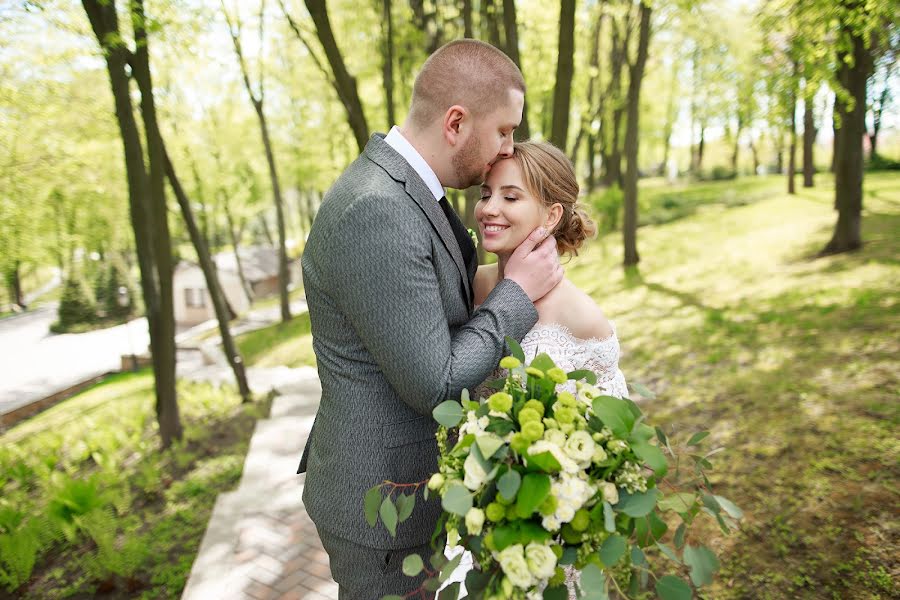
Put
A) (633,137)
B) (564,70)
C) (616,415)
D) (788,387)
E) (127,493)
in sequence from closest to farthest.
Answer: (616,415) → (564,70) → (788,387) → (127,493) → (633,137)

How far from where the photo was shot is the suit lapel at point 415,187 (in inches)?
74.2

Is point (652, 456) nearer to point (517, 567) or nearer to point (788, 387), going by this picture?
point (517, 567)

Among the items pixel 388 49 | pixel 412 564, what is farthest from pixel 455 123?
pixel 388 49

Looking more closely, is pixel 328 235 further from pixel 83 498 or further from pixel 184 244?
pixel 184 244

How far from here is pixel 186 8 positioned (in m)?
8.03

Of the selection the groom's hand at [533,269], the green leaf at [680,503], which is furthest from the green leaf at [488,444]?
the groom's hand at [533,269]

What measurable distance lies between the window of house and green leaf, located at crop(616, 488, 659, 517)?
4140cm

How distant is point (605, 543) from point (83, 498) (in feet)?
16.9

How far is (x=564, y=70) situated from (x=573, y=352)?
3903 mm

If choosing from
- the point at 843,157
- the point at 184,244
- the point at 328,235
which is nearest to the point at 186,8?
the point at 328,235

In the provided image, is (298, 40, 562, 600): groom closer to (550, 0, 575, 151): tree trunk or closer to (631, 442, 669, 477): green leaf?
(631, 442, 669, 477): green leaf

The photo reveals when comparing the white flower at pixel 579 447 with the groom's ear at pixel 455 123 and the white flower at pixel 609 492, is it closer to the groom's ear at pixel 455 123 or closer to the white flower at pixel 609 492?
the white flower at pixel 609 492

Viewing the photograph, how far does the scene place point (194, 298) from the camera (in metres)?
39.9

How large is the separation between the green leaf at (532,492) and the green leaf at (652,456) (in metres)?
0.23
